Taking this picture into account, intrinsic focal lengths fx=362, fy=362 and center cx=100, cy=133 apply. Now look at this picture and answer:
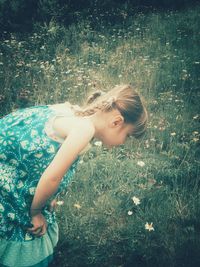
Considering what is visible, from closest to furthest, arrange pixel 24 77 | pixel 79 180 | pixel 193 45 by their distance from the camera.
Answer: pixel 79 180
pixel 24 77
pixel 193 45

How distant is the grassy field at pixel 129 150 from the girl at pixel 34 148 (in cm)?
56

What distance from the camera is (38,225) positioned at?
5.91ft

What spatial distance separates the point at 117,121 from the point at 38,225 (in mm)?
653

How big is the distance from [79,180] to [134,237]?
2.20 ft

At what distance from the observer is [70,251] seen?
2.40m

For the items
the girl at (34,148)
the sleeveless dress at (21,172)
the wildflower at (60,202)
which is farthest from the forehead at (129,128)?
the wildflower at (60,202)

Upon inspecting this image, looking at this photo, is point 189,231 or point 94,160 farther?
point 94,160

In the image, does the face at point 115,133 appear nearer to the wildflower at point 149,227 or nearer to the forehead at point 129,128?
the forehead at point 129,128

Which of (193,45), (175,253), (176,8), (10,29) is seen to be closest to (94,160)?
(175,253)

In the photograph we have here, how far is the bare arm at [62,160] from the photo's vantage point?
5.17 ft

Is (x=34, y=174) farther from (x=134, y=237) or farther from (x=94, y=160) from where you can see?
(x=94, y=160)

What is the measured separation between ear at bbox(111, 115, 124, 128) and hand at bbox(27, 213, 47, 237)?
1.91 feet

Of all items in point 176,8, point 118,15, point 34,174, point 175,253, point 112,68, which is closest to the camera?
point 34,174

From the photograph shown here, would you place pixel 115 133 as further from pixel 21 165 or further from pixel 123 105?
pixel 21 165
